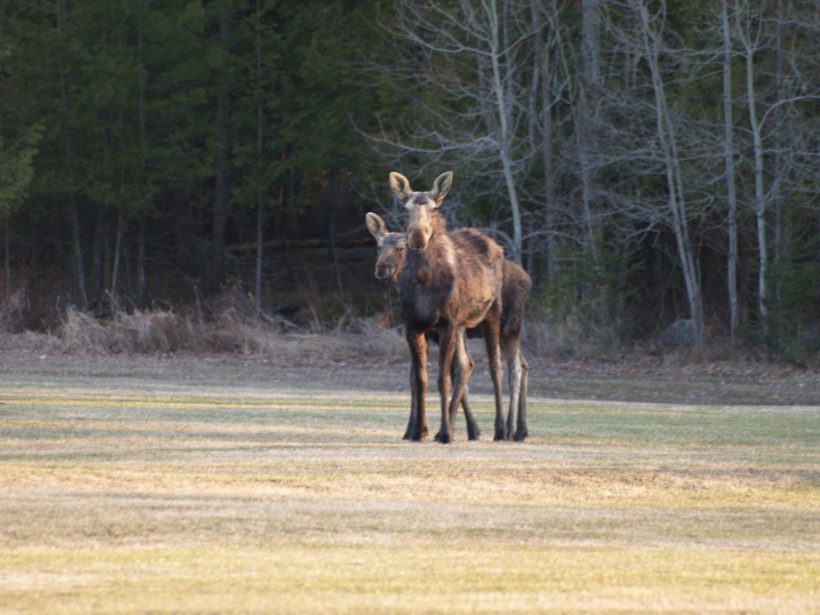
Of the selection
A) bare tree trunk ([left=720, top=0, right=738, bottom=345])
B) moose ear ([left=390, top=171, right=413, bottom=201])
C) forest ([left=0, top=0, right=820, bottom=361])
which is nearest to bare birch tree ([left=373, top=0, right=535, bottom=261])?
forest ([left=0, top=0, right=820, bottom=361])

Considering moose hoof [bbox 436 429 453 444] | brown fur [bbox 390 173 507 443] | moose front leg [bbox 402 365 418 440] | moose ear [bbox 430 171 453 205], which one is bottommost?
moose hoof [bbox 436 429 453 444]

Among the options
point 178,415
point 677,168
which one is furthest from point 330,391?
point 677,168

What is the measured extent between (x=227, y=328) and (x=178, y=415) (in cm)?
1887

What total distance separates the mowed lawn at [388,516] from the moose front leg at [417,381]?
0.23 m

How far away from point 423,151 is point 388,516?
28.6 m

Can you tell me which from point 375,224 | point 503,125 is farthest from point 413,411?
point 503,125

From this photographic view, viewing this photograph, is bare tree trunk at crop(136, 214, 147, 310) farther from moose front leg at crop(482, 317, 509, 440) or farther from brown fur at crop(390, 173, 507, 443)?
brown fur at crop(390, 173, 507, 443)

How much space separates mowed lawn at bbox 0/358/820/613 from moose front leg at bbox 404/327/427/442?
0.74ft

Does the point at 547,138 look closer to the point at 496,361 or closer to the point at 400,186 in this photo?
the point at 496,361

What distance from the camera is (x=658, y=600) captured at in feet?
27.8

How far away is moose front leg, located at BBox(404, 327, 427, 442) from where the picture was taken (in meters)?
17.0

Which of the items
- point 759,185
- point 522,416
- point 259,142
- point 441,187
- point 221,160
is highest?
point 259,142

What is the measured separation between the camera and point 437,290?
16.8 m

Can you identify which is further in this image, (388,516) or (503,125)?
(503,125)
